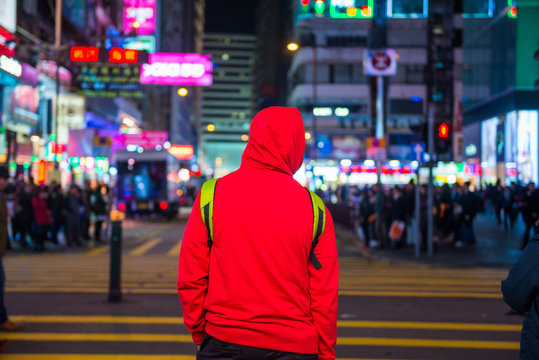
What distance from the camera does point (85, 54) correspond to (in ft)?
58.4

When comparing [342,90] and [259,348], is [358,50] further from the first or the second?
[259,348]

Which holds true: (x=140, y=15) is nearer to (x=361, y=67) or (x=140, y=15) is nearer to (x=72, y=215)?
(x=361, y=67)

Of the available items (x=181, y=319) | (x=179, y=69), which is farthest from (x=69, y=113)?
(x=181, y=319)

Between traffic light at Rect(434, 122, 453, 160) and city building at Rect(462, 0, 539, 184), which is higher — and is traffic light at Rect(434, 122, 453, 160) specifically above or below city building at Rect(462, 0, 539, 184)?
below

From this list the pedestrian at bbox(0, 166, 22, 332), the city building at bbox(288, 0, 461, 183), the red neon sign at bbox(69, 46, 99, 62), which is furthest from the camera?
the city building at bbox(288, 0, 461, 183)

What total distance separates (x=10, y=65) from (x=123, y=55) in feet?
13.5

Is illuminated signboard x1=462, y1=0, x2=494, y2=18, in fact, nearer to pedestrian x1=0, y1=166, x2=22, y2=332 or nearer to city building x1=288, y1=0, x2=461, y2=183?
city building x1=288, y1=0, x2=461, y2=183

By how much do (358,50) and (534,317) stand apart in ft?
237

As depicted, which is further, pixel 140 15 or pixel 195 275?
pixel 140 15

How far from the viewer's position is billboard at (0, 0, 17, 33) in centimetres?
2325

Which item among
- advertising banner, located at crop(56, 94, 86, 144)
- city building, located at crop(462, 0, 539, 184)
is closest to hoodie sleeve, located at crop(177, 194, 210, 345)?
advertising banner, located at crop(56, 94, 86, 144)

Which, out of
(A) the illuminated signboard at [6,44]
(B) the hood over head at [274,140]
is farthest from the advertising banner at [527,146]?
(B) the hood over head at [274,140]

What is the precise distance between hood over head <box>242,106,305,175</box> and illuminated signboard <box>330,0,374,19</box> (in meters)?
72.0

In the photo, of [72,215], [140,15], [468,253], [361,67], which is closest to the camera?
[468,253]
